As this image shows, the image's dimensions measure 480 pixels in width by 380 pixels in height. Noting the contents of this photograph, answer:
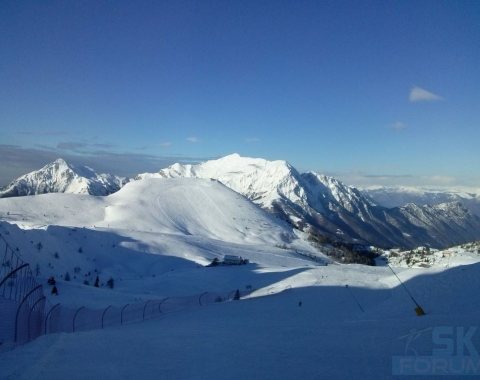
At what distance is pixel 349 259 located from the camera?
392 ft

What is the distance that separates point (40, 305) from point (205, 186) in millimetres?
131134

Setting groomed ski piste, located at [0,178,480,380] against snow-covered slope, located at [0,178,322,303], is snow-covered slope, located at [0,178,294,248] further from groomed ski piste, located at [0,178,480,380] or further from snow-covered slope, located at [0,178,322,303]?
groomed ski piste, located at [0,178,480,380]

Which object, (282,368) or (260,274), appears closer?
(282,368)

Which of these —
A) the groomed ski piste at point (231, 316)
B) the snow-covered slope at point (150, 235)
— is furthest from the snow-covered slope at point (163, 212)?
the groomed ski piste at point (231, 316)

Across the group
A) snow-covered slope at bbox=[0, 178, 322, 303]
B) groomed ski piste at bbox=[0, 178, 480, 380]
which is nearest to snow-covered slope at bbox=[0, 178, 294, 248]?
snow-covered slope at bbox=[0, 178, 322, 303]

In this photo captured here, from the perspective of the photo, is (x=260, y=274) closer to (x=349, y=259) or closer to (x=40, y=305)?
(x=40, y=305)

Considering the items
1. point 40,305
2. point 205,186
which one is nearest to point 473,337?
point 40,305

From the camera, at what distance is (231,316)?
23.5m

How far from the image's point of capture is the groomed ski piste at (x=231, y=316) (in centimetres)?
920

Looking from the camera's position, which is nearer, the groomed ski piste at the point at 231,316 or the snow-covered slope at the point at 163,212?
the groomed ski piste at the point at 231,316

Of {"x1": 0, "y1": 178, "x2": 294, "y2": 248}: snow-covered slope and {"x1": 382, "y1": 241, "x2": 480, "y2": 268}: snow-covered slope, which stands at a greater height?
{"x1": 0, "y1": 178, "x2": 294, "y2": 248}: snow-covered slope

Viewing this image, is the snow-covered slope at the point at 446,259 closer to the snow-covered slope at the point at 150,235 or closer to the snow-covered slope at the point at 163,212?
the snow-covered slope at the point at 150,235

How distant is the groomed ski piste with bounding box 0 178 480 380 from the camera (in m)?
9.20

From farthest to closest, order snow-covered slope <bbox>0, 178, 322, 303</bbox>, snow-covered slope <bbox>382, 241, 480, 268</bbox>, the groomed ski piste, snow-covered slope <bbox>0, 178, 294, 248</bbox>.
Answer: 1. snow-covered slope <bbox>0, 178, 294, 248</bbox>
2. snow-covered slope <bbox>382, 241, 480, 268</bbox>
3. snow-covered slope <bbox>0, 178, 322, 303</bbox>
4. the groomed ski piste
